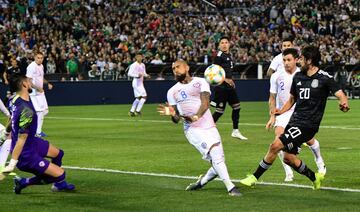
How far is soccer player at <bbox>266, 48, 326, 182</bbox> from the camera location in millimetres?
13898

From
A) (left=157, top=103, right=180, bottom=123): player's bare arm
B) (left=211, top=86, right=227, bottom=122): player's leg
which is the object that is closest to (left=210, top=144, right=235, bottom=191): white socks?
(left=157, top=103, right=180, bottom=123): player's bare arm

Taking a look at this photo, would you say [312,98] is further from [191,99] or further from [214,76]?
[214,76]

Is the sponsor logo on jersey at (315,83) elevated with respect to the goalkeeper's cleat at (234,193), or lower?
elevated

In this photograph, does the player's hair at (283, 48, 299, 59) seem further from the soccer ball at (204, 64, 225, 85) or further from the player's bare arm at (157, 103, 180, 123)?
the player's bare arm at (157, 103, 180, 123)

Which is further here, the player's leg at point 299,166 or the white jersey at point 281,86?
the white jersey at point 281,86

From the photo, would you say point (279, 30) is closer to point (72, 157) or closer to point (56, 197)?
point (72, 157)

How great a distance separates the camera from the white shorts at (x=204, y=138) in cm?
1277

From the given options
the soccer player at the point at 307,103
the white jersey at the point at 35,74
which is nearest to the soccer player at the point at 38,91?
the white jersey at the point at 35,74

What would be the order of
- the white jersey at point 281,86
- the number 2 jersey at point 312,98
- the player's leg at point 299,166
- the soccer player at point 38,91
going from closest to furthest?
the number 2 jersey at point 312,98 → the player's leg at point 299,166 → the white jersey at point 281,86 → the soccer player at point 38,91

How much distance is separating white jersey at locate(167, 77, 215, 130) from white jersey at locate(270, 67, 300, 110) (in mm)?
2474

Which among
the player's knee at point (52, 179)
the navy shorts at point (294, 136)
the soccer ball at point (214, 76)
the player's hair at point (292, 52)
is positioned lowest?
the player's knee at point (52, 179)

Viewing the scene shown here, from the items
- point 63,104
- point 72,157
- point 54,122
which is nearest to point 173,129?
→ point 54,122

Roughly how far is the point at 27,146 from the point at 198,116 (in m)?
2.48

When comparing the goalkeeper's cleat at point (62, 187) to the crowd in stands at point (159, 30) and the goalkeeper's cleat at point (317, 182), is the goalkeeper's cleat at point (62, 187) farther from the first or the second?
the crowd in stands at point (159, 30)
